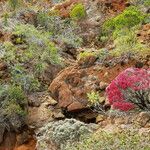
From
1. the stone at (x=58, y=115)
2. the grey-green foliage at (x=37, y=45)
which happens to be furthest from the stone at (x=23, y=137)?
the grey-green foliage at (x=37, y=45)

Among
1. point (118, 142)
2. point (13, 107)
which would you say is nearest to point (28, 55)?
point (13, 107)

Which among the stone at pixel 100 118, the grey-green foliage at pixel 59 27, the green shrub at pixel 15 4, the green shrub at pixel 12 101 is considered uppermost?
the green shrub at pixel 15 4

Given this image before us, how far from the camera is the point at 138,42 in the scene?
1745cm

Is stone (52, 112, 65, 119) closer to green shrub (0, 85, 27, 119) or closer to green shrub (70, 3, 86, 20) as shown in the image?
green shrub (0, 85, 27, 119)

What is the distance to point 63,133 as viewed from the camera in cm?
1195

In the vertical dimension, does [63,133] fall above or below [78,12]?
below

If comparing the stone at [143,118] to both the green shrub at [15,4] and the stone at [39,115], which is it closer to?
the stone at [39,115]

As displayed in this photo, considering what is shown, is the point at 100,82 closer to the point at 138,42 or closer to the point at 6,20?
the point at 138,42

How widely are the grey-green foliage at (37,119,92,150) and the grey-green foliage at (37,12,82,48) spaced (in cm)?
987

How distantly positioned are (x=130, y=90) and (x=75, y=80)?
4.30m

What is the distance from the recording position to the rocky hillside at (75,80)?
1180 centimetres

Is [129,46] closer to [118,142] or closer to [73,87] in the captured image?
[73,87]

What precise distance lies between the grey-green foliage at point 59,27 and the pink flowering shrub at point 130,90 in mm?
10214

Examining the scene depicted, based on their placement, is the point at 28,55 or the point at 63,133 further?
the point at 28,55
